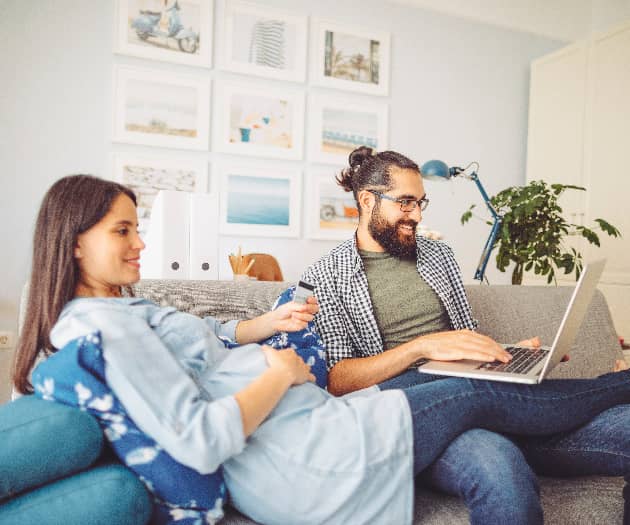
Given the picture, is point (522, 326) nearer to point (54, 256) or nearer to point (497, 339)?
point (497, 339)

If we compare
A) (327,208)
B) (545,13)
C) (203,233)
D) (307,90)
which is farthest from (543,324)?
(545,13)

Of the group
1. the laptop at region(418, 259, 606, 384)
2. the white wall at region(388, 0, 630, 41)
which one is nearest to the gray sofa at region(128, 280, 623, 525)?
the laptop at region(418, 259, 606, 384)

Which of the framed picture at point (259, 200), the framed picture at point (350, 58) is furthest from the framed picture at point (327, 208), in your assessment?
the framed picture at point (350, 58)

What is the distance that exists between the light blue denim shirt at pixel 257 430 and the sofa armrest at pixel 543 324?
89 cm

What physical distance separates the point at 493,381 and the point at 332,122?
2.68 m

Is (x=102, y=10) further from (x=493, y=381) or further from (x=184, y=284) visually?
(x=493, y=381)

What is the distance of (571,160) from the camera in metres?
3.62

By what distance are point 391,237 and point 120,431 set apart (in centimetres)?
104

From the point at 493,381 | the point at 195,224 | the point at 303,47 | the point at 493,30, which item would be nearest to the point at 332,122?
the point at 303,47

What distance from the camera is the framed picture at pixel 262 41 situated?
10.7 ft

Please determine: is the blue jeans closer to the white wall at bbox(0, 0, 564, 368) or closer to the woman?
the woman

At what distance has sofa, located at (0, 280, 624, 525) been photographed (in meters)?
0.82

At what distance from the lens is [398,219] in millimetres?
1660

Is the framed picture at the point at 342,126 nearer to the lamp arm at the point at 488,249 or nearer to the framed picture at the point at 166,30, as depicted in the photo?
the framed picture at the point at 166,30
